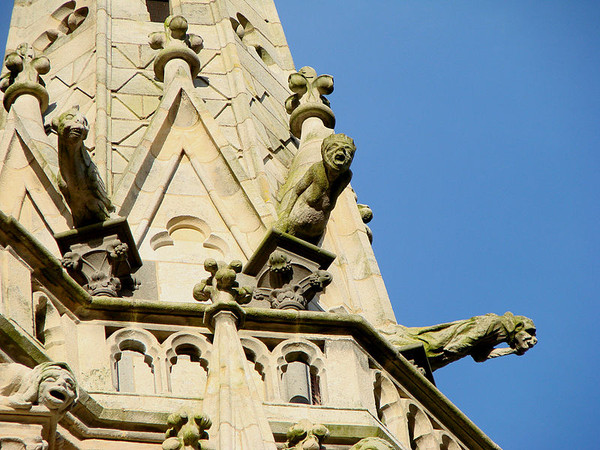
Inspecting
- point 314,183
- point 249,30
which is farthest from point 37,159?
point 249,30

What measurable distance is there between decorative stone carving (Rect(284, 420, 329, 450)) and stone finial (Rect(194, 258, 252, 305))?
1054 millimetres

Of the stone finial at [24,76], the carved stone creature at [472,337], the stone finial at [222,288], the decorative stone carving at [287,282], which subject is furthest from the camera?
the stone finial at [24,76]

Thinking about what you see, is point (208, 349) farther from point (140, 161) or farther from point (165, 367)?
point (140, 161)

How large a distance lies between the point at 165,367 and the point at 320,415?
1.00 m

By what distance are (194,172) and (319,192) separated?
163 centimetres

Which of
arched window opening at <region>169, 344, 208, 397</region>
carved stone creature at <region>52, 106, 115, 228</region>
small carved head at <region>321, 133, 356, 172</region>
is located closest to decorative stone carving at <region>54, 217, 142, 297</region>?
carved stone creature at <region>52, 106, 115, 228</region>

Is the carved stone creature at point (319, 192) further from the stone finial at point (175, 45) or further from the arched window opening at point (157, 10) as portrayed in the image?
the arched window opening at point (157, 10)

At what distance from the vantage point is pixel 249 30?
1694 centimetres

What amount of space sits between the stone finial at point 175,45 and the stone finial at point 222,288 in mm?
4188

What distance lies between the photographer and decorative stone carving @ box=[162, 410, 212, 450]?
9.27m

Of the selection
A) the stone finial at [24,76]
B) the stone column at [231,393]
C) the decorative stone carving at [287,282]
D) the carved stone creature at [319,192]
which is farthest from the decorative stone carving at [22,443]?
the stone finial at [24,76]

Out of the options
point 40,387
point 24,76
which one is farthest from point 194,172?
point 40,387

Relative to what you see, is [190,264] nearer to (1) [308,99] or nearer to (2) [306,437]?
(1) [308,99]

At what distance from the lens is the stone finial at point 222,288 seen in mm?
10469
